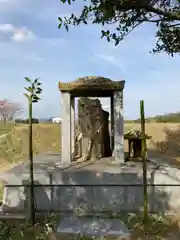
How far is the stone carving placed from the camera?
31.3ft

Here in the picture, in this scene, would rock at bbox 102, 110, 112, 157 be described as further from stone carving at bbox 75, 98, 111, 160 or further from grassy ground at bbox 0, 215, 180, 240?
grassy ground at bbox 0, 215, 180, 240

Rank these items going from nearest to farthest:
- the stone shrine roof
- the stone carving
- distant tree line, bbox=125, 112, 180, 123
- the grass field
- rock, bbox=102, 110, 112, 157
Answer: the stone shrine roof
the stone carving
rock, bbox=102, 110, 112, 157
the grass field
distant tree line, bbox=125, 112, 180, 123

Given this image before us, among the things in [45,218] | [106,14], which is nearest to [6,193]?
[45,218]

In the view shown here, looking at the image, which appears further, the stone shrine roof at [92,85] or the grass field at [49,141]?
the grass field at [49,141]

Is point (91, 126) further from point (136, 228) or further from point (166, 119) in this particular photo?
point (166, 119)

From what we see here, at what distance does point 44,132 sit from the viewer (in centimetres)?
2216

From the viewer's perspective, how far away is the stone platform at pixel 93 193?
7.58m

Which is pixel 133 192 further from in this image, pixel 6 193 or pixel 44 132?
pixel 44 132

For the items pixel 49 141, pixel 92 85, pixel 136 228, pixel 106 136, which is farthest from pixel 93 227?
pixel 49 141

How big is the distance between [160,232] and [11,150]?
1517cm

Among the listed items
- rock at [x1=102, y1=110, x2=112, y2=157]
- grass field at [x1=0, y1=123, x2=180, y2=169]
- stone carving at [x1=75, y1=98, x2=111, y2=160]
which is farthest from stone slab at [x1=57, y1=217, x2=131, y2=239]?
grass field at [x1=0, y1=123, x2=180, y2=169]

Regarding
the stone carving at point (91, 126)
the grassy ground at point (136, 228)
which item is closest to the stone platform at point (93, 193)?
the grassy ground at point (136, 228)

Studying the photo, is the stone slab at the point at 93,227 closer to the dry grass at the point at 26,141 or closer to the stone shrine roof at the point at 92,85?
the stone shrine roof at the point at 92,85

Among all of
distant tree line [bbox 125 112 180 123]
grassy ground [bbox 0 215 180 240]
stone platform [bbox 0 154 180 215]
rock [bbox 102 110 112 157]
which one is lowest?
grassy ground [bbox 0 215 180 240]
